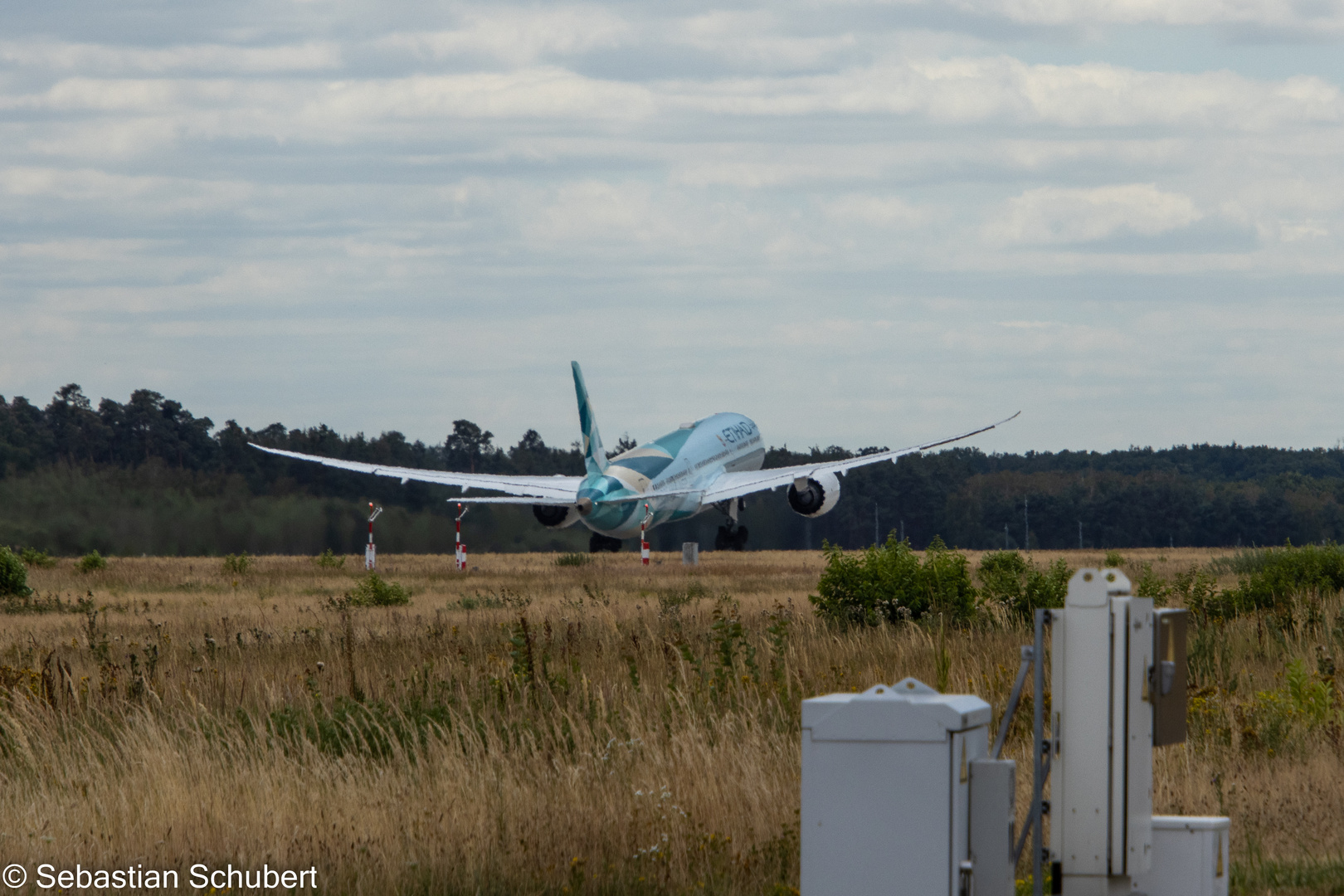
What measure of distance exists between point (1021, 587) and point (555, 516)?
29835 mm

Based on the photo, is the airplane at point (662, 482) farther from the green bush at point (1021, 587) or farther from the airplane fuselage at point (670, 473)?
the green bush at point (1021, 587)

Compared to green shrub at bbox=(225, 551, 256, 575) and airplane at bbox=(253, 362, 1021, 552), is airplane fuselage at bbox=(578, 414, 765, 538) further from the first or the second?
green shrub at bbox=(225, 551, 256, 575)

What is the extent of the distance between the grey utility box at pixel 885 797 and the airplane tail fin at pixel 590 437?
1675 inches

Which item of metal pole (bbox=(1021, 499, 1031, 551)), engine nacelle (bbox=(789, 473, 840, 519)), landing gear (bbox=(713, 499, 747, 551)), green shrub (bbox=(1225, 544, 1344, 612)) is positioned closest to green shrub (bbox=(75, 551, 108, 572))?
landing gear (bbox=(713, 499, 747, 551))

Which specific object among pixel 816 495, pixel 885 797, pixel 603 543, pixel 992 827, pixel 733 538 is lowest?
pixel 992 827

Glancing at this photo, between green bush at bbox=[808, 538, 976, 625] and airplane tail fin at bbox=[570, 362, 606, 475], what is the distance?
28.0 metres

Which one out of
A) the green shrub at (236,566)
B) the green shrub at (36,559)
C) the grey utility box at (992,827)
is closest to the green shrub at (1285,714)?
A: the grey utility box at (992,827)

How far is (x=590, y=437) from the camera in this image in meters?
47.8

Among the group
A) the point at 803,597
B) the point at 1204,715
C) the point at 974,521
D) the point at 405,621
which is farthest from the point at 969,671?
the point at 974,521

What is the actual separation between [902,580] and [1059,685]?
14450 mm

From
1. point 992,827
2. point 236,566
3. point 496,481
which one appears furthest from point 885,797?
point 496,481

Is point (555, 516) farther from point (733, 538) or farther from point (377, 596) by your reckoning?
point (377, 596)

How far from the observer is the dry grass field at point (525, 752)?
726 cm

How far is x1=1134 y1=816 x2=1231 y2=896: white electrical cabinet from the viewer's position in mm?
5027
